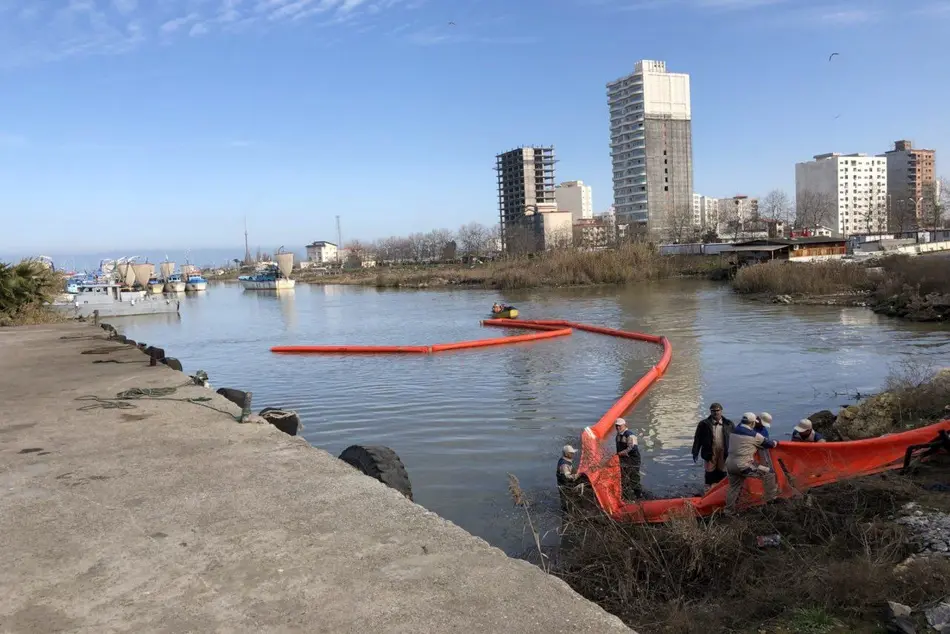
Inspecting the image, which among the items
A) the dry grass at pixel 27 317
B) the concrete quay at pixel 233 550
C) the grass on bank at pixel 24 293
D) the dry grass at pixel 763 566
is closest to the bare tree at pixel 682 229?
the grass on bank at pixel 24 293

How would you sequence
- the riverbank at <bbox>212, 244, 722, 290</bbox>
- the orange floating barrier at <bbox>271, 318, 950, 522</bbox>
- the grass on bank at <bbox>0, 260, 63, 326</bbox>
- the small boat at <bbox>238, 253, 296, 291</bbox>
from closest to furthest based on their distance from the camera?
the orange floating barrier at <bbox>271, 318, 950, 522</bbox>, the grass on bank at <bbox>0, 260, 63, 326</bbox>, the riverbank at <bbox>212, 244, 722, 290</bbox>, the small boat at <bbox>238, 253, 296, 291</bbox>

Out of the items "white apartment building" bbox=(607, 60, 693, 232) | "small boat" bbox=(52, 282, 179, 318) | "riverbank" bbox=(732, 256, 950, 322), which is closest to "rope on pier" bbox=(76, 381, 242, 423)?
"riverbank" bbox=(732, 256, 950, 322)

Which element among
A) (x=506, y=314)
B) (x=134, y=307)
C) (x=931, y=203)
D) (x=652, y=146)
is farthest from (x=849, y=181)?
(x=134, y=307)

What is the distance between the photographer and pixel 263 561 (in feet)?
14.6

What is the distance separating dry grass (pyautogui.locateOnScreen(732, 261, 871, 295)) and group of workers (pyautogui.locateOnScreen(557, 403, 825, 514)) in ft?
115

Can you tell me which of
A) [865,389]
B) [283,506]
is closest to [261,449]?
[283,506]

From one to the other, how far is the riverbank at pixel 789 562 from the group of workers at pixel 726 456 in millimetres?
432

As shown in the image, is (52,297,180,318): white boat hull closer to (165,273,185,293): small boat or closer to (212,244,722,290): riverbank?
(212,244,722,290): riverbank

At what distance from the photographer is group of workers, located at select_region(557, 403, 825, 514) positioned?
7766mm

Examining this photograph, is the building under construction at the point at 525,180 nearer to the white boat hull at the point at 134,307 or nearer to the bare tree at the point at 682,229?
the bare tree at the point at 682,229

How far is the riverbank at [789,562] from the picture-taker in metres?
5.00

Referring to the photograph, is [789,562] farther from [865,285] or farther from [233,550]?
[865,285]

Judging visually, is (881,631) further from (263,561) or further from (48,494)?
(48,494)

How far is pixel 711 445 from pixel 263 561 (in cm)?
629
